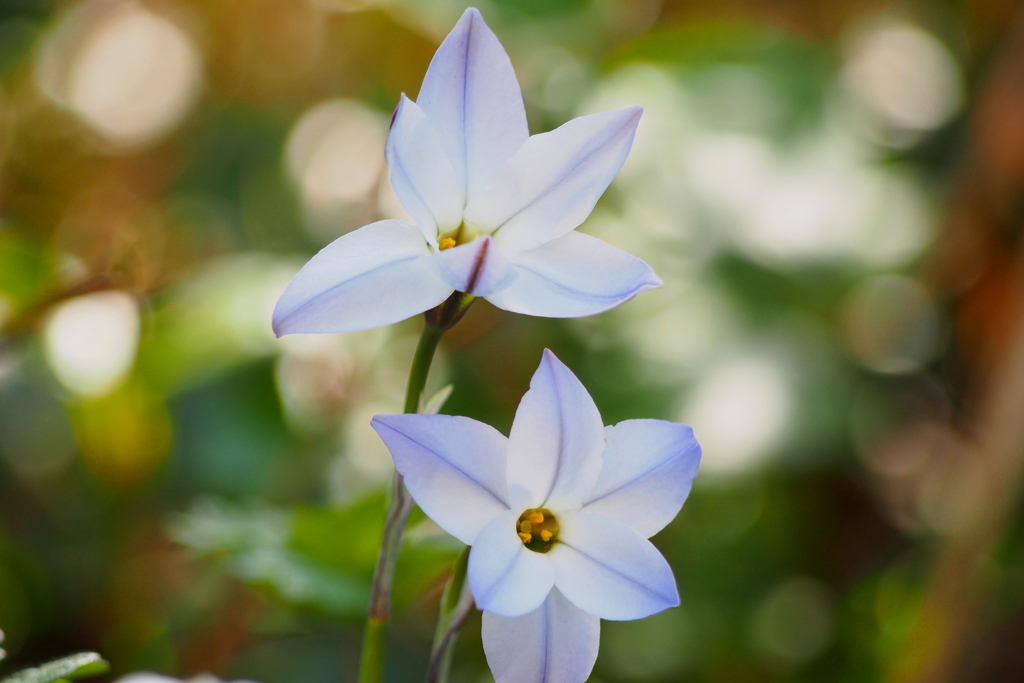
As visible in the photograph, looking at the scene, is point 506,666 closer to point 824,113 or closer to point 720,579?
point 720,579

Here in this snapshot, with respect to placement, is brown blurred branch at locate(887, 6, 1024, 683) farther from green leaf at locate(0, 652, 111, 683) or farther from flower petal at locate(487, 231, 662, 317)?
green leaf at locate(0, 652, 111, 683)

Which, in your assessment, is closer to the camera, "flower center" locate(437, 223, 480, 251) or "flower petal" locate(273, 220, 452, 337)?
"flower petal" locate(273, 220, 452, 337)

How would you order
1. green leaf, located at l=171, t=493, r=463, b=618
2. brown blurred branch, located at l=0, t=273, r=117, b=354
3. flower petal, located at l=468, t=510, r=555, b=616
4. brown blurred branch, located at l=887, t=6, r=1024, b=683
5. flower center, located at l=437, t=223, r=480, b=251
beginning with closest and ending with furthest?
flower petal, located at l=468, t=510, r=555, b=616 → flower center, located at l=437, t=223, r=480, b=251 → green leaf, located at l=171, t=493, r=463, b=618 → brown blurred branch, located at l=0, t=273, r=117, b=354 → brown blurred branch, located at l=887, t=6, r=1024, b=683

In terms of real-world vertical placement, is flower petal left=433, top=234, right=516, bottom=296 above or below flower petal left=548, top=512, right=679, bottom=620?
above

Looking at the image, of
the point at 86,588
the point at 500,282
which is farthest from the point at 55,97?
the point at 500,282

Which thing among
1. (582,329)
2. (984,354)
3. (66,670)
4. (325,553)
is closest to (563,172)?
(66,670)

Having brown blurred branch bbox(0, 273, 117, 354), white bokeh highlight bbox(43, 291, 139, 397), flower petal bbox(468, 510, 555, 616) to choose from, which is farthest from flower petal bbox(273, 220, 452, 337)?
white bokeh highlight bbox(43, 291, 139, 397)

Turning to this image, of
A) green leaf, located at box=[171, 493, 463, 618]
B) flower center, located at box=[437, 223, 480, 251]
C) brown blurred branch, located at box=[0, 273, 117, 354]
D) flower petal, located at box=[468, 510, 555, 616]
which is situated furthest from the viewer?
brown blurred branch, located at box=[0, 273, 117, 354]
